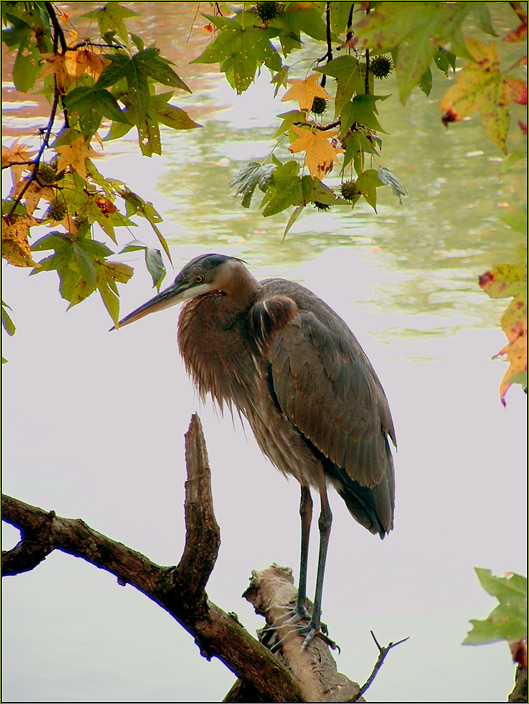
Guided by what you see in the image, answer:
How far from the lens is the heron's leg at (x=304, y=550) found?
149 cm

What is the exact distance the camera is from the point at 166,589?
1101mm

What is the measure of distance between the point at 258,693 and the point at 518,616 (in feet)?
2.49

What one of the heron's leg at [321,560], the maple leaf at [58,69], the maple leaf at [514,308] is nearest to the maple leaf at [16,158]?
the maple leaf at [58,69]

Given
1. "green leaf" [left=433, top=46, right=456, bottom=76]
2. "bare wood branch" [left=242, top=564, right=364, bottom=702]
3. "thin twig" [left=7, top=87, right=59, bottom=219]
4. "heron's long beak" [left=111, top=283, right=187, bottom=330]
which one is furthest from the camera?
"heron's long beak" [left=111, top=283, right=187, bottom=330]

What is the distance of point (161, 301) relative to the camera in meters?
1.38

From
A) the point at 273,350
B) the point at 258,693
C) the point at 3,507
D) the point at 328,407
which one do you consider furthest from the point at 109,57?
the point at 258,693

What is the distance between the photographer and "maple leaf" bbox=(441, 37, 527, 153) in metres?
0.57

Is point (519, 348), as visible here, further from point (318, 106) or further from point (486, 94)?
point (318, 106)

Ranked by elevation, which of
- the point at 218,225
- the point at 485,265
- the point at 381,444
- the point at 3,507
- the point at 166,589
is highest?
the point at 218,225

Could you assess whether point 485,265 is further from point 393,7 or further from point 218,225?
point 393,7

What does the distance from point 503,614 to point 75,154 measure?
74cm

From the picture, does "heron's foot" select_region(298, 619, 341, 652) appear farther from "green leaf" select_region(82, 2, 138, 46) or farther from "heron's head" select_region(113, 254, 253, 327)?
"green leaf" select_region(82, 2, 138, 46)

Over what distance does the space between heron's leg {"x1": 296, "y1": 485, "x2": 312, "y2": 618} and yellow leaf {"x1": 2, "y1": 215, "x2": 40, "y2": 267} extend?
2.78 feet

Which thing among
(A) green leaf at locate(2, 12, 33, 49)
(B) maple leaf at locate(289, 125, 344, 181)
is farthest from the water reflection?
(A) green leaf at locate(2, 12, 33, 49)
